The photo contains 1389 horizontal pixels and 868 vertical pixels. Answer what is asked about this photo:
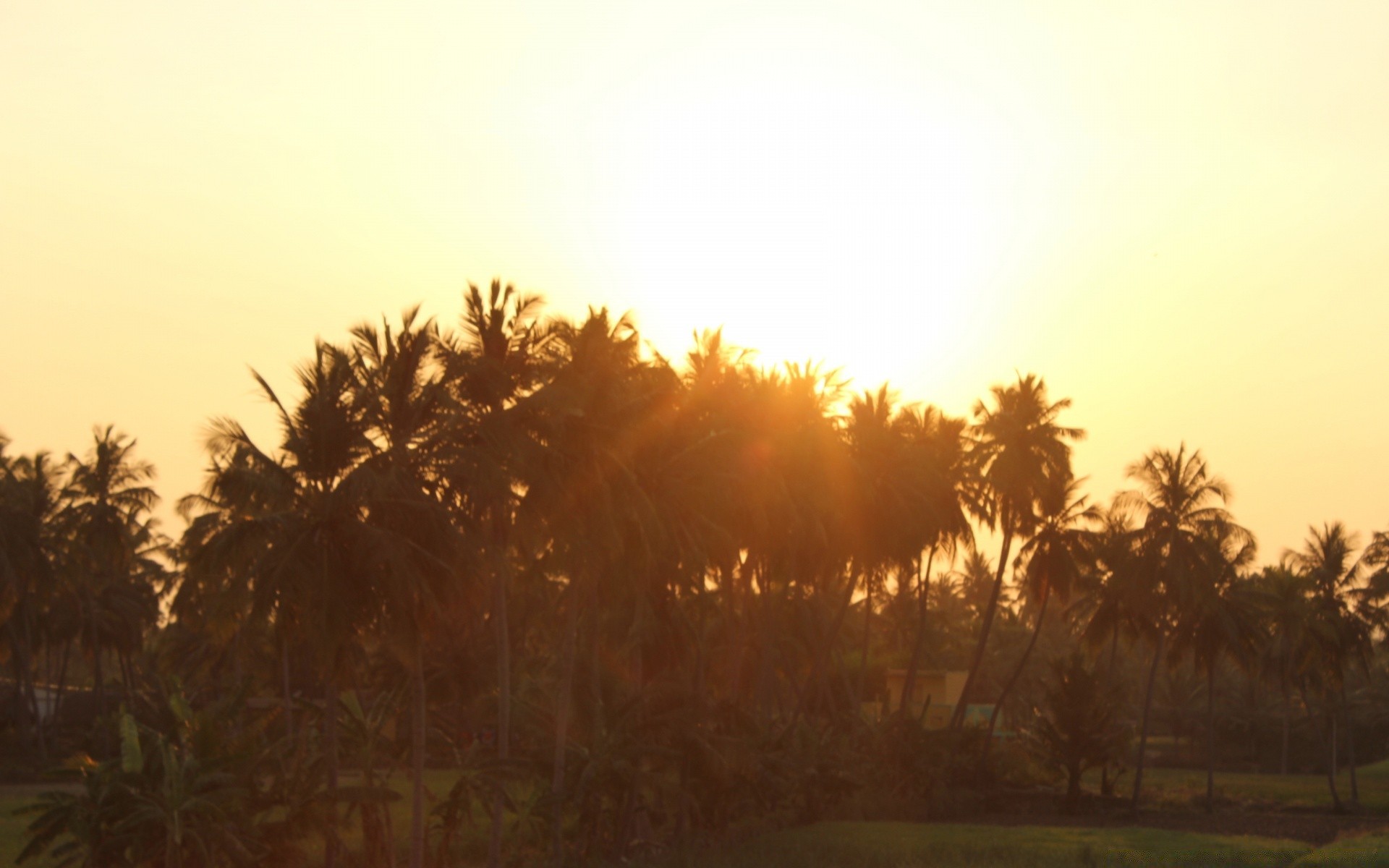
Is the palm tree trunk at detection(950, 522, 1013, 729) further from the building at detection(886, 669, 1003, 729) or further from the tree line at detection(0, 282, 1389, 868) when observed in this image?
the building at detection(886, 669, 1003, 729)

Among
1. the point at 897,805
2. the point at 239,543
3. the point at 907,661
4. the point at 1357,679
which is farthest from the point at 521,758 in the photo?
the point at 1357,679

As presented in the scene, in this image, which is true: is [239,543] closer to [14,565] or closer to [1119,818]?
[14,565]

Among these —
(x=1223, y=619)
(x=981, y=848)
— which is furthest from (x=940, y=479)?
(x=981, y=848)

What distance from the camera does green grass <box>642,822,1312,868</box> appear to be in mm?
31781

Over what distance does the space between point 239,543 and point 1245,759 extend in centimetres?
8556

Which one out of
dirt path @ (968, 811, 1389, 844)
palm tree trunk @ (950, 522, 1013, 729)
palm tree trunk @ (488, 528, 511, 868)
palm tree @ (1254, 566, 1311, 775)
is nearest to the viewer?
palm tree trunk @ (488, 528, 511, 868)

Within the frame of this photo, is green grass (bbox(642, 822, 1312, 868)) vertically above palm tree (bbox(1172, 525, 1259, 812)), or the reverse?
palm tree (bbox(1172, 525, 1259, 812))

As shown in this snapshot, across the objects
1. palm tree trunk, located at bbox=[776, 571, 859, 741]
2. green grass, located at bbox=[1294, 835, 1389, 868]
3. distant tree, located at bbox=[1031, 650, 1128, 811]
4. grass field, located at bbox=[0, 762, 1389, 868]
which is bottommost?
grass field, located at bbox=[0, 762, 1389, 868]

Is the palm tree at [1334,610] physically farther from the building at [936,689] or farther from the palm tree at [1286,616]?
the building at [936,689]

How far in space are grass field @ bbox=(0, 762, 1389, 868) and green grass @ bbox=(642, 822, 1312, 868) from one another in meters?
0.03

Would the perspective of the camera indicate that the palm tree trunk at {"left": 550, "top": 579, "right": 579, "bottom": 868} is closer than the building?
Yes

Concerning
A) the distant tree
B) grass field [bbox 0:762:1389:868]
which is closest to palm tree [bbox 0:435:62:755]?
grass field [bbox 0:762:1389:868]

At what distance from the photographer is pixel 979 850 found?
3416cm

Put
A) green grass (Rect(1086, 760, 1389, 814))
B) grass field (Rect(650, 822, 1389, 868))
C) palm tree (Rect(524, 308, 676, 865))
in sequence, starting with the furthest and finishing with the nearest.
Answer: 1. green grass (Rect(1086, 760, 1389, 814))
2. grass field (Rect(650, 822, 1389, 868))
3. palm tree (Rect(524, 308, 676, 865))
